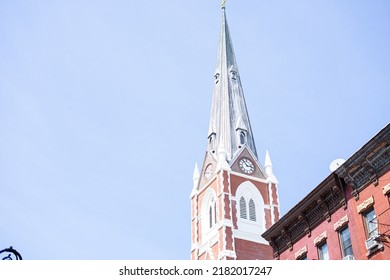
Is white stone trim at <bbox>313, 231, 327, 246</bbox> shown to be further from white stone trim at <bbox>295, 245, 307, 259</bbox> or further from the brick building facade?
white stone trim at <bbox>295, 245, 307, 259</bbox>

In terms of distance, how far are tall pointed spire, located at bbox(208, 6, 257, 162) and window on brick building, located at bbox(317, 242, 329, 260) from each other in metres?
46.9

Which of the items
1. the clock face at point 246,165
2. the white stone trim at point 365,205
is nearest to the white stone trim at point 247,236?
the clock face at point 246,165

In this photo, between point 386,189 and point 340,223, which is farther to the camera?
point 340,223

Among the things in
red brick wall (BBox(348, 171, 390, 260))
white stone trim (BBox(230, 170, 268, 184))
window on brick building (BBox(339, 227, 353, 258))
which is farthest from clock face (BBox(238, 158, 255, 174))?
red brick wall (BBox(348, 171, 390, 260))

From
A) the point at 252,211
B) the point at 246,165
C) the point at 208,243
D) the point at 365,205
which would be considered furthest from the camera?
the point at 246,165

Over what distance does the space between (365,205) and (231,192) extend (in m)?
45.7

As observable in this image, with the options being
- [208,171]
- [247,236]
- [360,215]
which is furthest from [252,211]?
[360,215]

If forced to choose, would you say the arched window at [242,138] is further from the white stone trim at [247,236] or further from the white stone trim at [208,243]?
the white stone trim at [208,243]

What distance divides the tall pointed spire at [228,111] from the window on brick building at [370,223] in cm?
5010

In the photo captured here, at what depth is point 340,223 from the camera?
29.7m

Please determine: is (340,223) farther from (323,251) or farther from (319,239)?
(323,251)
